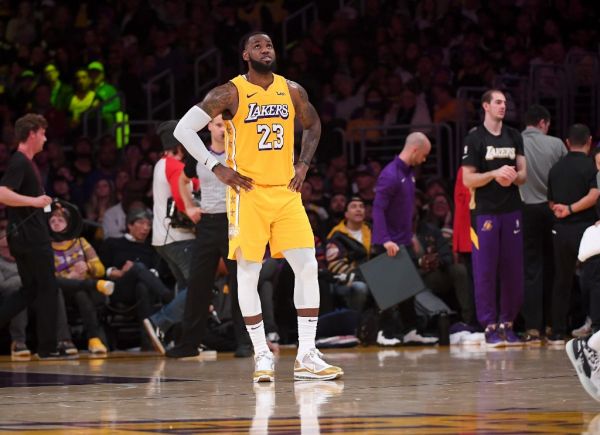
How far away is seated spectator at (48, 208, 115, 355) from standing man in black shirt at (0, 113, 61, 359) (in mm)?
886

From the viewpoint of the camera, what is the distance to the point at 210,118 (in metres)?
8.19

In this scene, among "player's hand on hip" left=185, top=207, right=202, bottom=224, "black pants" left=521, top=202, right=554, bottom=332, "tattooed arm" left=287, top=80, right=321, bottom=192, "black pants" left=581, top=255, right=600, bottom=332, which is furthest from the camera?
"black pants" left=521, top=202, right=554, bottom=332

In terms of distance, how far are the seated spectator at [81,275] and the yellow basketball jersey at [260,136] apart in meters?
4.41

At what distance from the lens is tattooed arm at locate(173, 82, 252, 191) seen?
8.07 metres

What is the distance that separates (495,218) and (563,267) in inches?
35.3

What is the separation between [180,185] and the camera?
11000mm

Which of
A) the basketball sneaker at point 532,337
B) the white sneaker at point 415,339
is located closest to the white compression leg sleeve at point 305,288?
the basketball sneaker at point 532,337

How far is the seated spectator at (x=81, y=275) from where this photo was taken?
12.3m

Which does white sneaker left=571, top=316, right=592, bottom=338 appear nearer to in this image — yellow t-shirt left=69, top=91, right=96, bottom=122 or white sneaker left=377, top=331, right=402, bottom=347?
white sneaker left=377, top=331, right=402, bottom=347

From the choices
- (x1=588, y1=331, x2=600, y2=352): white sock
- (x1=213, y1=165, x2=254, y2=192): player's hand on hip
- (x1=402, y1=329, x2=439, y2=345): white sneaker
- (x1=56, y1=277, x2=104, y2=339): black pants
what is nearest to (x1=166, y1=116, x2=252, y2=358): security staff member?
(x1=56, y1=277, x2=104, y2=339): black pants

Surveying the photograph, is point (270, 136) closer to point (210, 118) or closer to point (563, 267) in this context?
point (210, 118)

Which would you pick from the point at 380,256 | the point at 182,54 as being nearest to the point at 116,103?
the point at 182,54

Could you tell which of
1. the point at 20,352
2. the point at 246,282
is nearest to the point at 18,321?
the point at 20,352

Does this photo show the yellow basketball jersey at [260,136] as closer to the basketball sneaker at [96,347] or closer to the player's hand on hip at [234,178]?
the player's hand on hip at [234,178]
